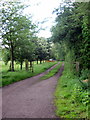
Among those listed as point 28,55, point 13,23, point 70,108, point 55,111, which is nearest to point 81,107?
point 70,108

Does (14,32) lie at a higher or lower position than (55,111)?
higher

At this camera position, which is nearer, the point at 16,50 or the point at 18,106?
the point at 18,106

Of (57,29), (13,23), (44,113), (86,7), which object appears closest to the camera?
(44,113)

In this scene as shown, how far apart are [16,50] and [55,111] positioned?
19.2 m

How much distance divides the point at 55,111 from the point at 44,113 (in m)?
0.45

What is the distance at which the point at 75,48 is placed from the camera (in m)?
15.1

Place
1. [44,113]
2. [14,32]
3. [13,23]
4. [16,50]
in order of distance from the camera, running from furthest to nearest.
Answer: [16,50], [14,32], [13,23], [44,113]

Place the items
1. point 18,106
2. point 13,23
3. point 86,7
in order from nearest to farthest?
point 18,106, point 86,7, point 13,23

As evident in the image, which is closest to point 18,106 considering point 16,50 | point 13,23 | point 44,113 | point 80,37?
point 44,113

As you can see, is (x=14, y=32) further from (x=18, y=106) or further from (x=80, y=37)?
(x=18, y=106)

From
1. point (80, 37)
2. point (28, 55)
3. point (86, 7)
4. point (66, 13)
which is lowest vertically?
point (28, 55)

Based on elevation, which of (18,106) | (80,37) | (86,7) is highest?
(86,7)

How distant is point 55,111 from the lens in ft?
15.5

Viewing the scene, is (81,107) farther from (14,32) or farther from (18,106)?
(14,32)
